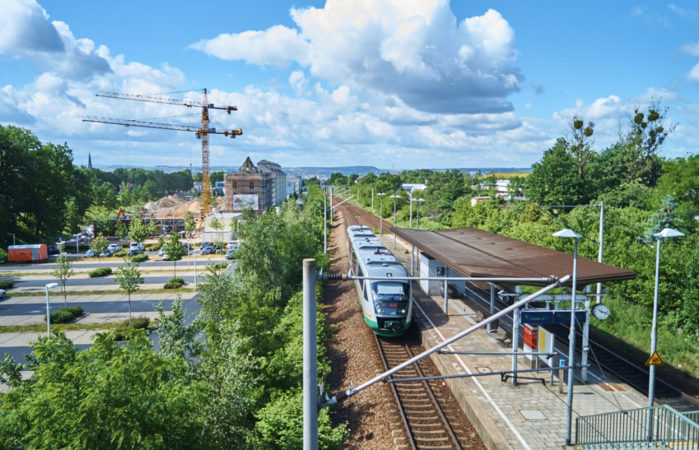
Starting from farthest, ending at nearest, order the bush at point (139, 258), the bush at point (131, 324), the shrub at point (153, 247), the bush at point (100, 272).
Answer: the shrub at point (153, 247), the bush at point (139, 258), the bush at point (100, 272), the bush at point (131, 324)

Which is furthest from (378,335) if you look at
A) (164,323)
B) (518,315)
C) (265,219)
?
(265,219)

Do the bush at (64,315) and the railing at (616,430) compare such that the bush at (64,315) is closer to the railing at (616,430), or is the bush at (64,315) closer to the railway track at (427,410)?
the railway track at (427,410)

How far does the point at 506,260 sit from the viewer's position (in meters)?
20.1

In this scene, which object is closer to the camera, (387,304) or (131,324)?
(387,304)

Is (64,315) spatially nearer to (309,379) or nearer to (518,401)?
(518,401)

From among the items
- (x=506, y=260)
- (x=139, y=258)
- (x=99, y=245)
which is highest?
(x=506, y=260)

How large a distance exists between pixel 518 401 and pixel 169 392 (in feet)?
37.3

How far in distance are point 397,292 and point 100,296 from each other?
30.6m

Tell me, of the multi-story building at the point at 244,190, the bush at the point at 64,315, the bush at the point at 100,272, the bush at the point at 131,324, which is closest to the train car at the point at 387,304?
the bush at the point at 131,324

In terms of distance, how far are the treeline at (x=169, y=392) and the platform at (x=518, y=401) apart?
4556 millimetres

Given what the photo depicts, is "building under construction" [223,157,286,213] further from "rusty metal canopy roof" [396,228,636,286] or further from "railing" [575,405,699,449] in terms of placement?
"railing" [575,405,699,449]

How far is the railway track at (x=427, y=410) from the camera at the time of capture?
533 inches

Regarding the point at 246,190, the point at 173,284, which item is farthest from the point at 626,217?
the point at 246,190

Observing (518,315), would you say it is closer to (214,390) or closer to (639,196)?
(214,390)
